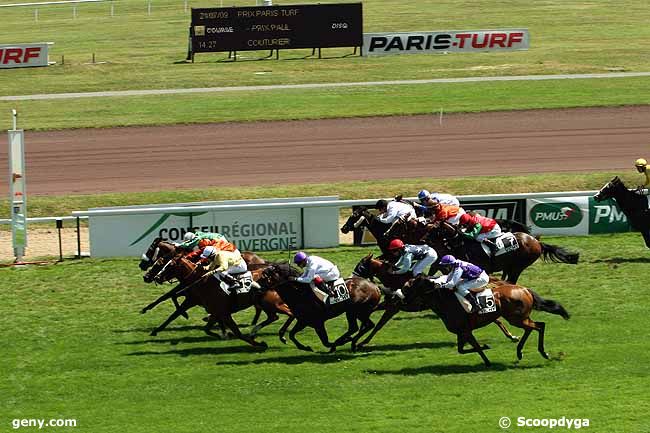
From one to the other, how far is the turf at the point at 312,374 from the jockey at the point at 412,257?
1135 mm

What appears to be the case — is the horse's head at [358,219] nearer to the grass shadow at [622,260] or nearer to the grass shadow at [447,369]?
the grass shadow at [447,369]

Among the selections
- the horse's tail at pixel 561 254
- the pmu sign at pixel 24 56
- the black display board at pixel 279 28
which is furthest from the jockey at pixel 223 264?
the pmu sign at pixel 24 56

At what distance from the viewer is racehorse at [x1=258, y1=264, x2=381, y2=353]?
18.2 metres

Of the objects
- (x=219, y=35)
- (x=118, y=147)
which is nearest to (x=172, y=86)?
(x=219, y=35)

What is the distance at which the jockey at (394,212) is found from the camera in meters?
21.2

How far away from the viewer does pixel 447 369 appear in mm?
17312

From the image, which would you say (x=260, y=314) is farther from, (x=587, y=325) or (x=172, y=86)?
(x=172, y=86)

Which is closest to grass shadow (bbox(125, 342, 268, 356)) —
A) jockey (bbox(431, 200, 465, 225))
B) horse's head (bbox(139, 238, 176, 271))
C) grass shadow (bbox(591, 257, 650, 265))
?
horse's head (bbox(139, 238, 176, 271))

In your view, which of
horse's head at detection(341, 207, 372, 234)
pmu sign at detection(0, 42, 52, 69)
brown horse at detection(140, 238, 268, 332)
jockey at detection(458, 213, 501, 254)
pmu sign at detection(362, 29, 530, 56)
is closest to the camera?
brown horse at detection(140, 238, 268, 332)

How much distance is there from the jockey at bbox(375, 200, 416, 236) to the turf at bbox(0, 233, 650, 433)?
1.75 meters

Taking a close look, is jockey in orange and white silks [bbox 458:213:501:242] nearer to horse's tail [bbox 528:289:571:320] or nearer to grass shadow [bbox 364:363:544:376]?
horse's tail [bbox 528:289:571:320]

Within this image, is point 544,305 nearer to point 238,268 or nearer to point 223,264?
point 238,268

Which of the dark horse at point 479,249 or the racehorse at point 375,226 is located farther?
the racehorse at point 375,226

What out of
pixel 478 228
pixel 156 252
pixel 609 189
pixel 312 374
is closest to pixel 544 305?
pixel 478 228
